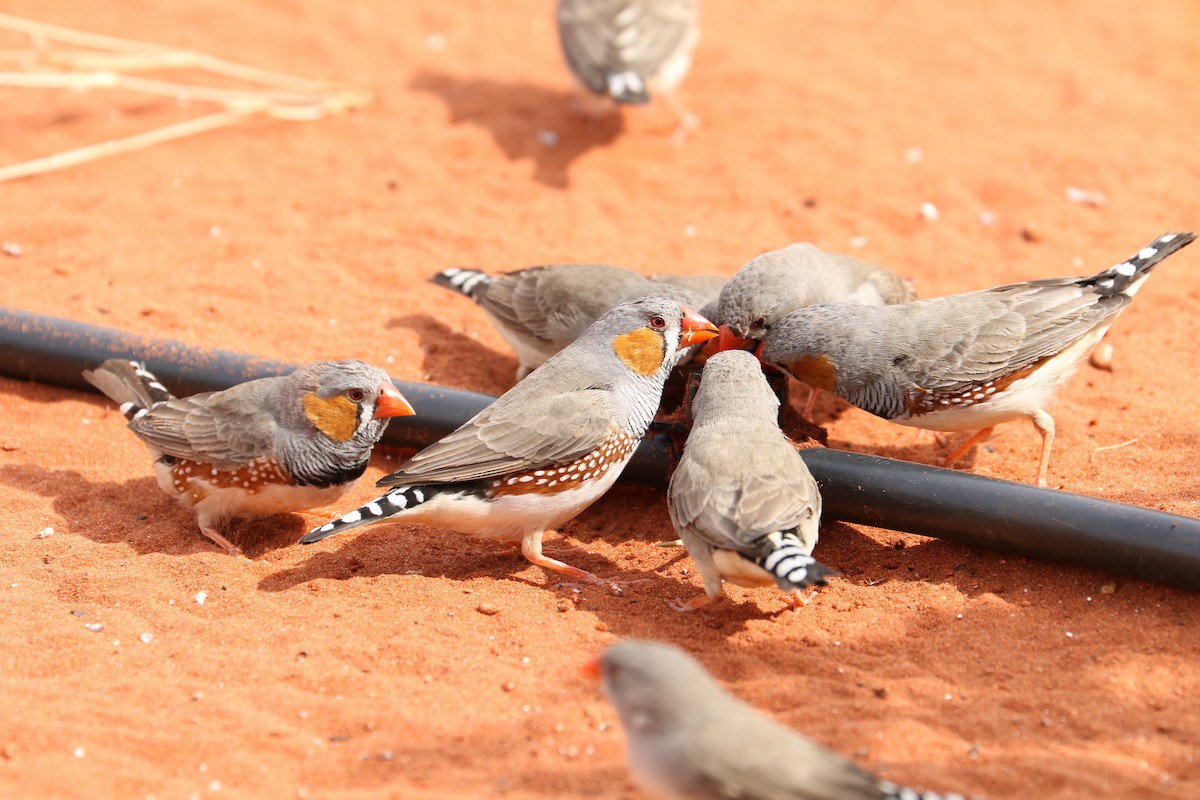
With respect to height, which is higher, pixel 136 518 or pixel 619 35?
pixel 619 35

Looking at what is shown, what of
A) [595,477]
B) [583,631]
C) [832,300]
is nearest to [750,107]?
[832,300]

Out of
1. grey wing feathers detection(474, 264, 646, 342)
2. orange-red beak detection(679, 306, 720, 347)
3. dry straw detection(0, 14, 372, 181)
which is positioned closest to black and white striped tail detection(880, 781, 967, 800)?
orange-red beak detection(679, 306, 720, 347)

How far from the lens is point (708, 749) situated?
123 inches

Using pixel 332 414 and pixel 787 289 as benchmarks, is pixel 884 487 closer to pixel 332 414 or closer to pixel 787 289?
pixel 787 289

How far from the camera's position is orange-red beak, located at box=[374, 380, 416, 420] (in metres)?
5.02

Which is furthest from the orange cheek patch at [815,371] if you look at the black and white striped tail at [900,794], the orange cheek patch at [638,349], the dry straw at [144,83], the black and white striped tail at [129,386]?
the dry straw at [144,83]

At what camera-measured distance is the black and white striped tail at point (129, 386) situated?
5.32 metres

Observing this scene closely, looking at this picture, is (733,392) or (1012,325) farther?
(1012,325)

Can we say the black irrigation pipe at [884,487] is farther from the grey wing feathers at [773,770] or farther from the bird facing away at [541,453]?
the grey wing feathers at [773,770]

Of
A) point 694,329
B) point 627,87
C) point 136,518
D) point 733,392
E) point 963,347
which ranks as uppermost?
point 627,87

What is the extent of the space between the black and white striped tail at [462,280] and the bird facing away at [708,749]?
11.2 ft

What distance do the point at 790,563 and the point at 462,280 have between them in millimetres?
3181

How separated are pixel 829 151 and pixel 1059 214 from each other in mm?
1656

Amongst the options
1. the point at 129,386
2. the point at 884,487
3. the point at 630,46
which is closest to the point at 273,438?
the point at 129,386
